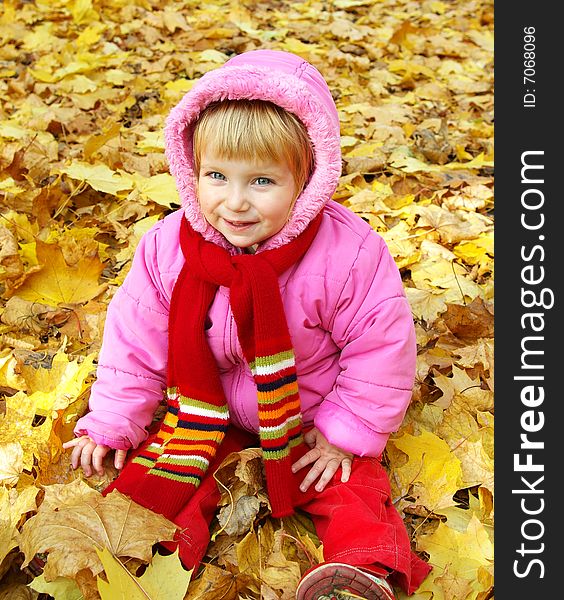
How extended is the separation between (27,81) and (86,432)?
9.21ft

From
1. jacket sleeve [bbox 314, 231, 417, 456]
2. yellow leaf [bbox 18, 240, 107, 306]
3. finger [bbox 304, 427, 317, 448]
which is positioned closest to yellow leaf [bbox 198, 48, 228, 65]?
yellow leaf [bbox 18, 240, 107, 306]

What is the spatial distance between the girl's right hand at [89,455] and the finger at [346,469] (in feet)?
1.75

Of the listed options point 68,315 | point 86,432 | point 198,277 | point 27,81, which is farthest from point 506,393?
point 27,81

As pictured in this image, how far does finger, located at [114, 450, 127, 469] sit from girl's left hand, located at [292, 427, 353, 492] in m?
0.42

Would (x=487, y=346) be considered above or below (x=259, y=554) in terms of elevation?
above

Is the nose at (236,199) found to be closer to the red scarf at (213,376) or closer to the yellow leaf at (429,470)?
the red scarf at (213,376)

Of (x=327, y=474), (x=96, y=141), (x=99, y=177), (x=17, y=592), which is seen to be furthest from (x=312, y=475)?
(x=96, y=141)

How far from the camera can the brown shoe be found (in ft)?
4.71

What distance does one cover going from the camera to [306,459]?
5.91 ft

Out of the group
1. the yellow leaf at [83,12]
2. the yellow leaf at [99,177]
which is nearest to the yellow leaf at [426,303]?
the yellow leaf at [99,177]

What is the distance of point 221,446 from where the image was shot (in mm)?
1904

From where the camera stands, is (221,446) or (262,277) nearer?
(262,277)

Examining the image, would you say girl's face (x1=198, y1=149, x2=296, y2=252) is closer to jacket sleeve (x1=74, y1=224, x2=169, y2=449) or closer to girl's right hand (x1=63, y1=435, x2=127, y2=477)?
jacket sleeve (x1=74, y1=224, x2=169, y2=449)

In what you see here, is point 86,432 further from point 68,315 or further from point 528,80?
point 528,80
